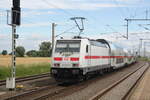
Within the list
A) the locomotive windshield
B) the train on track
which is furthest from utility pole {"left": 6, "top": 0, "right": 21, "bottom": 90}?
the locomotive windshield

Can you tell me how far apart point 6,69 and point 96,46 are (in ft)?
34.3

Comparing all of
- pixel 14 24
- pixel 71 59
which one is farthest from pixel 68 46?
pixel 14 24

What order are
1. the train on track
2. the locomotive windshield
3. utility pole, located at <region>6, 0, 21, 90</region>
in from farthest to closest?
the locomotive windshield, the train on track, utility pole, located at <region>6, 0, 21, 90</region>

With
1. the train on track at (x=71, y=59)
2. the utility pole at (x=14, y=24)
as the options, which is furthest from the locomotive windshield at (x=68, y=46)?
the utility pole at (x=14, y=24)

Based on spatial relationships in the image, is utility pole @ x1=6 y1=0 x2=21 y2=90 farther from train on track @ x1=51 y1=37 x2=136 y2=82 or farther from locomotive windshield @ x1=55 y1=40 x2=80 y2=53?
locomotive windshield @ x1=55 y1=40 x2=80 y2=53

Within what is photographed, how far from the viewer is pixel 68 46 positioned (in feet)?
70.4

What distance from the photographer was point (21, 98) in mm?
14586

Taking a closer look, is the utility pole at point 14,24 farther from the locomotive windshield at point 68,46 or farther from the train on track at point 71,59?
the locomotive windshield at point 68,46

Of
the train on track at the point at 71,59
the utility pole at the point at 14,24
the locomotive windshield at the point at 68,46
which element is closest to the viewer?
the utility pole at the point at 14,24

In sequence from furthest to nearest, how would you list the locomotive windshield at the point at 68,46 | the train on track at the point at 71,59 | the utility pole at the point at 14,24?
the locomotive windshield at the point at 68,46, the train on track at the point at 71,59, the utility pole at the point at 14,24

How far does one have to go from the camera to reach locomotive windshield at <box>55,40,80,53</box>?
21.3m

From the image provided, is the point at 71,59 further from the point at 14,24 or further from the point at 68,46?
the point at 14,24

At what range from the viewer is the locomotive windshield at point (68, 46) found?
838 inches

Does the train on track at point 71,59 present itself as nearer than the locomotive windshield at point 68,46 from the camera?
Yes
